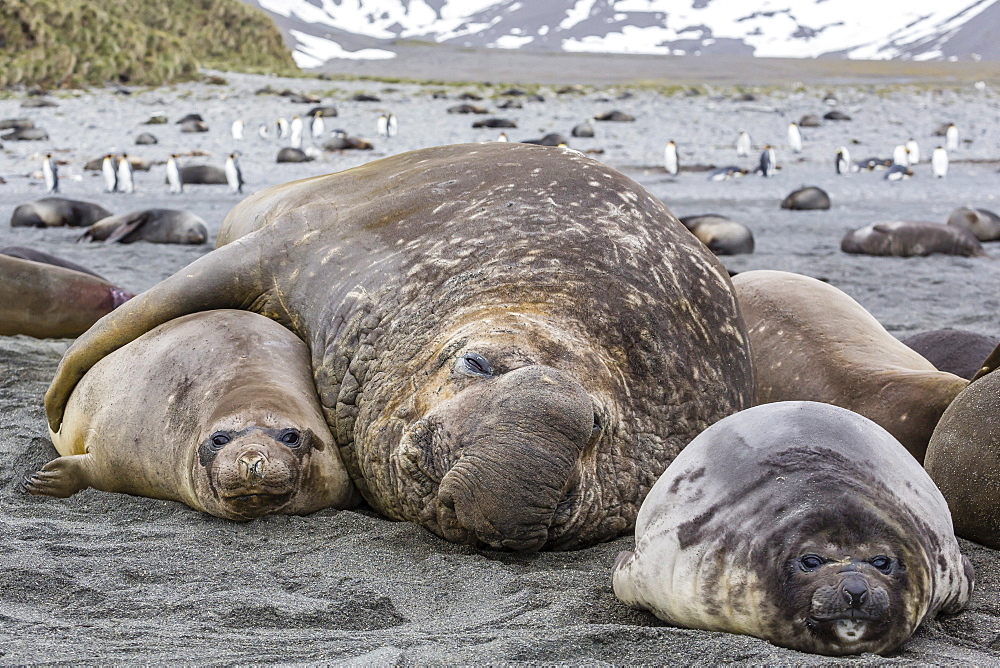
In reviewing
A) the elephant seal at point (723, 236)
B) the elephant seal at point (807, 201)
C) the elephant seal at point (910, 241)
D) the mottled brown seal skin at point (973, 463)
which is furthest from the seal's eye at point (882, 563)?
the elephant seal at point (807, 201)

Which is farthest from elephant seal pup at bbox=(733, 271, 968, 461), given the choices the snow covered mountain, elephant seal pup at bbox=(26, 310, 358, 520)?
the snow covered mountain

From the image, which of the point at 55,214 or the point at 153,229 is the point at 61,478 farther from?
the point at 55,214

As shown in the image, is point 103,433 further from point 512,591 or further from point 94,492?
point 512,591

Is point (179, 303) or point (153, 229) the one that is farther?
point (153, 229)

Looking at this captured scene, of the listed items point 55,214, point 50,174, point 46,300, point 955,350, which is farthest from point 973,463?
point 50,174

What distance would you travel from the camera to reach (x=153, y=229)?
10.9m

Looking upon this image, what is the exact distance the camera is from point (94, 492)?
396cm

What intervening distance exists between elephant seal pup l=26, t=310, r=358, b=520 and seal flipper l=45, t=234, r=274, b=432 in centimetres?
7

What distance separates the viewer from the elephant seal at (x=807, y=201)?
15172mm

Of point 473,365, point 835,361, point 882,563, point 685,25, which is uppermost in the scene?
point 685,25

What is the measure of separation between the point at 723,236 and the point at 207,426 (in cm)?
835

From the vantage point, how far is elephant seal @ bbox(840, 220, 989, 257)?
437 inches

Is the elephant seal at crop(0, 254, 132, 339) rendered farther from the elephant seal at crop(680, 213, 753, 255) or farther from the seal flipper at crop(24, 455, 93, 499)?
the elephant seal at crop(680, 213, 753, 255)

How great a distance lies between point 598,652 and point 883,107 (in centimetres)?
3385
